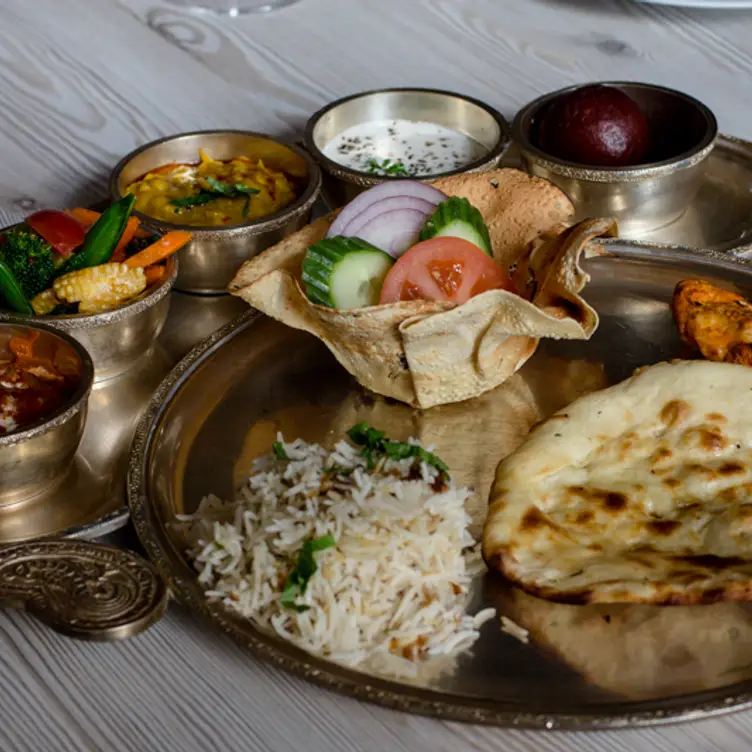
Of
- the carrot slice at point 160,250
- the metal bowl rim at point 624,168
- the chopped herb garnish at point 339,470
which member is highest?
the metal bowl rim at point 624,168

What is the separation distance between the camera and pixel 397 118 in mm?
3164

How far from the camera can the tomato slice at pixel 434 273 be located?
6.88 feet

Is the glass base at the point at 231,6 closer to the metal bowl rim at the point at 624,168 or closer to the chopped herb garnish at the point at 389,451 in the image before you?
the metal bowl rim at the point at 624,168

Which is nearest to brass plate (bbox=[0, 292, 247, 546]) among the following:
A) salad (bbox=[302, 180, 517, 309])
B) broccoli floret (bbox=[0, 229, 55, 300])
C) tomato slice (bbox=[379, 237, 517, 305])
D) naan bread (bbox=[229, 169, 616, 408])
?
broccoli floret (bbox=[0, 229, 55, 300])

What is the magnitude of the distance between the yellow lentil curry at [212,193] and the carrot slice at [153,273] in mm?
266

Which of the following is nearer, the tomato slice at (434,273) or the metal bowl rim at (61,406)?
the metal bowl rim at (61,406)

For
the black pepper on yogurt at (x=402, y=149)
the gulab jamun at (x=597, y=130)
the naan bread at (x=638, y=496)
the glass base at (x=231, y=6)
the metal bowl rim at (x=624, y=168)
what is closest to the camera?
the naan bread at (x=638, y=496)

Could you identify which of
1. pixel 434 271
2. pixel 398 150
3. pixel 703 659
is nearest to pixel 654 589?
pixel 703 659

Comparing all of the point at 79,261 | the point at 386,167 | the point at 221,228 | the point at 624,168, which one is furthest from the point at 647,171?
the point at 79,261

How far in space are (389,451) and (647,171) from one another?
1.16m

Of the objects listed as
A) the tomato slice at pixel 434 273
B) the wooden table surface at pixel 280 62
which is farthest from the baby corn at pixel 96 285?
the wooden table surface at pixel 280 62

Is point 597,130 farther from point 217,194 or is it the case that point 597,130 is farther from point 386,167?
point 217,194

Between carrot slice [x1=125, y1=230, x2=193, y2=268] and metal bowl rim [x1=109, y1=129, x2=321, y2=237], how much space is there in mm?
110

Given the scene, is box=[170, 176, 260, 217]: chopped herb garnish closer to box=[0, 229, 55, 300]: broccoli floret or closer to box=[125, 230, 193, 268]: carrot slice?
box=[125, 230, 193, 268]: carrot slice
